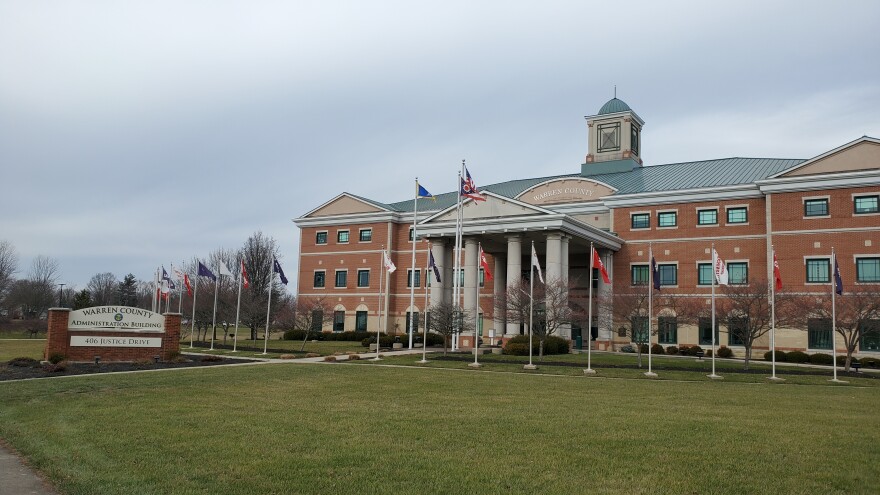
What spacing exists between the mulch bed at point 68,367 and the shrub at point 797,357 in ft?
108

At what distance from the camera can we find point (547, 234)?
1791 inches

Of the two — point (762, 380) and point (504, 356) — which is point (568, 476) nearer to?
point (762, 380)

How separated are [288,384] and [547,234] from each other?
1091 inches

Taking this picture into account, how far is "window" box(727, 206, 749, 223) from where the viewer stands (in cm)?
4728

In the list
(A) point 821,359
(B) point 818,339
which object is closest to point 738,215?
(B) point 818,339

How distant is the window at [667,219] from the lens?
164 ft

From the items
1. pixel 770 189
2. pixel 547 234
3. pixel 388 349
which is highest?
pixel 770 189

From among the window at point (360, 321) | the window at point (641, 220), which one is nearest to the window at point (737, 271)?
the window at point (641, 220)

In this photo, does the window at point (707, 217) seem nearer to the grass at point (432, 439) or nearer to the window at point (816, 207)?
the window at point (816, 207)

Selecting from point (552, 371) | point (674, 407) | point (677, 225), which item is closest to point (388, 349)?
point (552, 371)

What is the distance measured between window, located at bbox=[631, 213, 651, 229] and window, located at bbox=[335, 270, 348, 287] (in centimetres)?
2782

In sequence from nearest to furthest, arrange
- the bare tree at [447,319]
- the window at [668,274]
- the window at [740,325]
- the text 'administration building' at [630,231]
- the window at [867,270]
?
the window at [740,325] < the bare tree at [447,319] < the window at [867,270] < the text 'administration building' at [630,231] < the window at [668,274]

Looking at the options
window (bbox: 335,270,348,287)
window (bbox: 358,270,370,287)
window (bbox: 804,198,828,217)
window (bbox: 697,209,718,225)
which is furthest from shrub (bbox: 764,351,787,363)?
window (bbox: 335,270,348,287)

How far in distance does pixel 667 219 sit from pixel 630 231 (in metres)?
2.86
